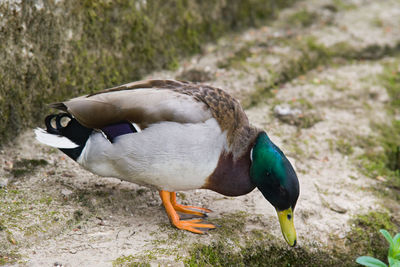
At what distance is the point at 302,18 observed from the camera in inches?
266

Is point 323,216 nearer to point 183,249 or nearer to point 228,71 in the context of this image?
point 183,249

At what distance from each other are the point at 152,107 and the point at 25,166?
135 centimetres

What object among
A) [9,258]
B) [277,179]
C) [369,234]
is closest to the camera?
[9,258]

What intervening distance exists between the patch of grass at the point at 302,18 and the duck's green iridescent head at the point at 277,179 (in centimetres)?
366

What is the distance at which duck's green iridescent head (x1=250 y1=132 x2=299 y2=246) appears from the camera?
3236 millimetres

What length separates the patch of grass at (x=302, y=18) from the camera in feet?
21.9

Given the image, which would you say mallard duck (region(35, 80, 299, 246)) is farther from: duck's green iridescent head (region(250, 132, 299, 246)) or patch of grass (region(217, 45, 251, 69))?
patch of grass (region(217, 45, 251, 69))

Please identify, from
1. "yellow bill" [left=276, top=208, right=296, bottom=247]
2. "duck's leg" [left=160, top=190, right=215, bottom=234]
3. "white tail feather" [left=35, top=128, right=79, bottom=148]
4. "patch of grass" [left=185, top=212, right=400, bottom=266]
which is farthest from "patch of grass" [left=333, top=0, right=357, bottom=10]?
"white tail feather" [left=35, top=128, right=79, bottom=148]

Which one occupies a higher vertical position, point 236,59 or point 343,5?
point 236,59

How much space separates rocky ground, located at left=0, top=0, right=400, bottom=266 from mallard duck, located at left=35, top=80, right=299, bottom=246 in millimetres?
318

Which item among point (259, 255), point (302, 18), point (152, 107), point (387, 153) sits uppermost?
point (152, 107)

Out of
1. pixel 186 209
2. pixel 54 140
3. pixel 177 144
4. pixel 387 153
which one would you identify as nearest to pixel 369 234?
pixel 387 153

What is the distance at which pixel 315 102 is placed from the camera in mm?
5387

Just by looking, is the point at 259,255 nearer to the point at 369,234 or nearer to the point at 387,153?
the point at 369,234
